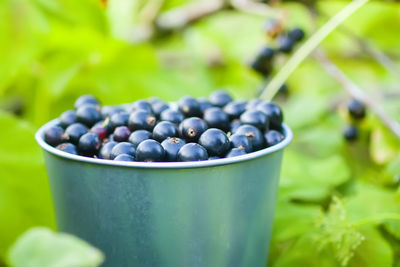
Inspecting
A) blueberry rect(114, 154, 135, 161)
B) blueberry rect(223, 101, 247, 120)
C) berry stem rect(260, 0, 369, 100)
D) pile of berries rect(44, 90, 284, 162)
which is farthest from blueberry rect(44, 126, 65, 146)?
berry stem rect(260, 0, 369, 100)

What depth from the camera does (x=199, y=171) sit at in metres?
0.52

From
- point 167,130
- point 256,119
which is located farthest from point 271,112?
point 167,130

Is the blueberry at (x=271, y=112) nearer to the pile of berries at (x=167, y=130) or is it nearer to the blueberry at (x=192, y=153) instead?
the pile of berries at (x=167, y=130)

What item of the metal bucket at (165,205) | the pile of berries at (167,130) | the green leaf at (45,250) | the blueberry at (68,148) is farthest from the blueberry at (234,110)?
the green leaf at (45,250)

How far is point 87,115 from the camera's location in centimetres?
65

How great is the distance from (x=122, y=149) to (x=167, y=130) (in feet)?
0.20

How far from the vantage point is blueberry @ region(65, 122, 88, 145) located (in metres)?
0.61

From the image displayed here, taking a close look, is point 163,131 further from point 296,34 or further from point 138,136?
point 296,34

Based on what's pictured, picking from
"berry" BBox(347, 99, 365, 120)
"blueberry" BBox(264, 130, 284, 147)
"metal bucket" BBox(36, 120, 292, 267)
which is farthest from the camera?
"berry" BBox(347, 99, 365, 120)

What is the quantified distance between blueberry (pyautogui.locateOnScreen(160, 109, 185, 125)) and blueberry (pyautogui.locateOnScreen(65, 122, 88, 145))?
3.9 inches

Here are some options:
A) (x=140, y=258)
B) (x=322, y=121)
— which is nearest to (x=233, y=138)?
(x=140, y=258)

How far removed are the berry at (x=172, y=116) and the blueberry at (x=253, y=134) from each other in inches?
3.0

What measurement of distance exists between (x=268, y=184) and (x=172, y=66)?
106cm

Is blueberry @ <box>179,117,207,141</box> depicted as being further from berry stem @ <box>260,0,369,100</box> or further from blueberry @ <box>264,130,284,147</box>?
berry stem @ <box>260,0,369,100</box>
